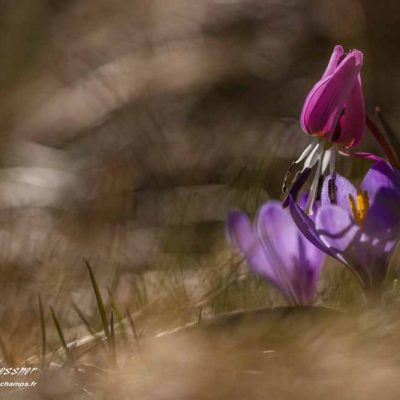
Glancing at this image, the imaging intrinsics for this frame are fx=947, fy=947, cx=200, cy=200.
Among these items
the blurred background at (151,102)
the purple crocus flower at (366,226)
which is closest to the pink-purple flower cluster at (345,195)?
the purple crocus flower at (366,226)

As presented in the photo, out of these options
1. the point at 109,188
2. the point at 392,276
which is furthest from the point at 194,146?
the point at 392,276

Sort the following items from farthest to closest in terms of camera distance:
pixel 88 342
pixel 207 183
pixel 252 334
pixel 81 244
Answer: pixel 207 183, pixel 81 244, pixel 88 342, pixel 252 334

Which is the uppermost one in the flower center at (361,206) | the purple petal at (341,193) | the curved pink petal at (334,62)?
the curved pink petal at (334,62)

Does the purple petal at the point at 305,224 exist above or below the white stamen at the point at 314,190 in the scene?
below

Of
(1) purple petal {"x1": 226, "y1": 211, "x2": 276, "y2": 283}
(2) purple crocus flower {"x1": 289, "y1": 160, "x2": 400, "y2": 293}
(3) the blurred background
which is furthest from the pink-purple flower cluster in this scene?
(3) the blurred background

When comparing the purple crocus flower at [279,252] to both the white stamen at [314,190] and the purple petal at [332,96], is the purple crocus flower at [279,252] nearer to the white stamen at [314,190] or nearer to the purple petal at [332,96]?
the white stamen at [314,190]

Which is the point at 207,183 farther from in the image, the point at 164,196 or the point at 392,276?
the point at 392,276
